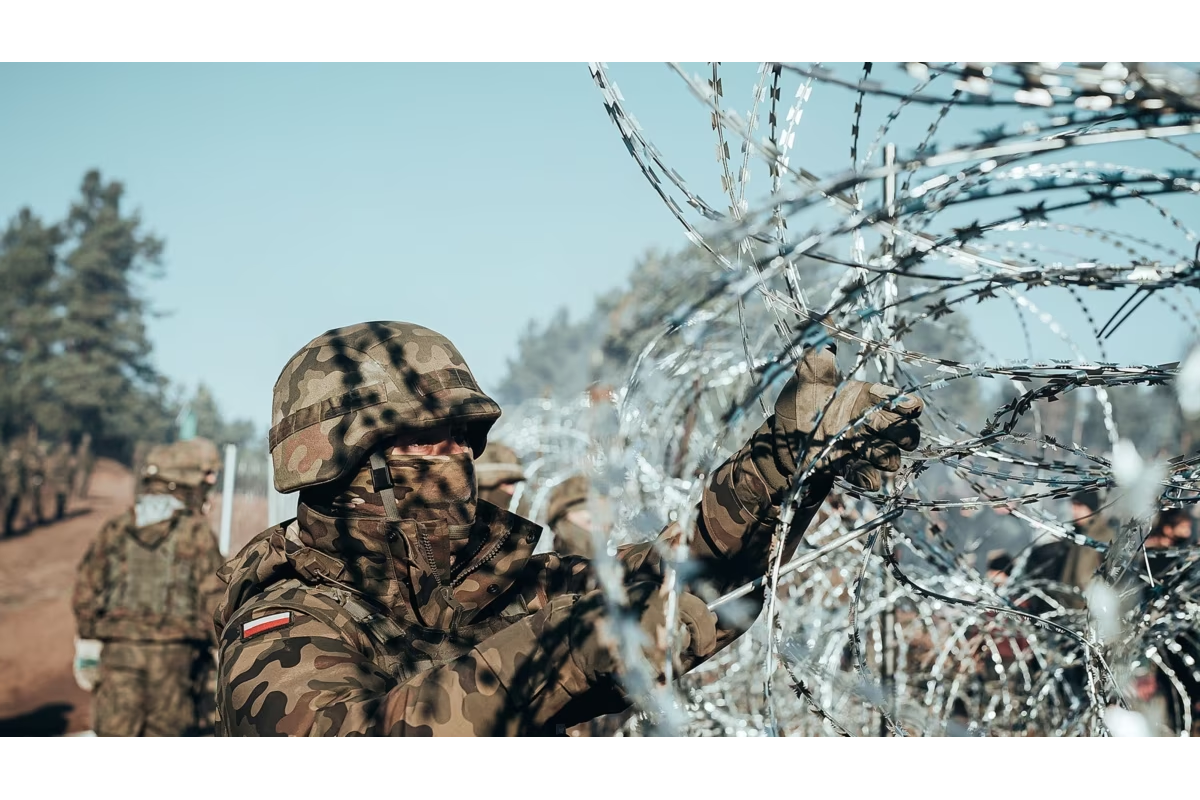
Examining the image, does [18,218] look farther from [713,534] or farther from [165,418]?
[713,534]

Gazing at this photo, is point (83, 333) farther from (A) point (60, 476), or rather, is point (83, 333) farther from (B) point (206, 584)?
(B) point (206, 584)

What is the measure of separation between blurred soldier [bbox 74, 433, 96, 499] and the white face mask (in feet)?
98.5

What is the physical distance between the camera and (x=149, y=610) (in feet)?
23.9

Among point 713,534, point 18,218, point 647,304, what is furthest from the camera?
point 18,218

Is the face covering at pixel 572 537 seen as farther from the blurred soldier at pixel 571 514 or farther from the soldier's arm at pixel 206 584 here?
the soldier's arm at pixel 206 584

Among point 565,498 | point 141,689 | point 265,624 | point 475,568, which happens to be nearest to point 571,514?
point 565,498

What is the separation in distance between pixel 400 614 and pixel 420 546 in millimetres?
209

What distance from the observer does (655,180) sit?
8.64 ft

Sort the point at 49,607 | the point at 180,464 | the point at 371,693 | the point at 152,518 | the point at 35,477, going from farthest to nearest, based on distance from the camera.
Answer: the point at 35,477
the point at 49,607
the point at 180,464
the point at 152,518
the point at 371,693

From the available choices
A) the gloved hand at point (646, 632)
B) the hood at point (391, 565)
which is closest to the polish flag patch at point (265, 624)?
the hood at point (391, 565)

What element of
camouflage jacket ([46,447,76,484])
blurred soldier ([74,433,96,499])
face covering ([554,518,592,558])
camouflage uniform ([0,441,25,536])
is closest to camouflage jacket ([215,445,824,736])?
face covering ([554,518,592,558])

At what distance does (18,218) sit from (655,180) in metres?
39.8

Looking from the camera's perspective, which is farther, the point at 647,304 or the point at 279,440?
the point at 279,440
